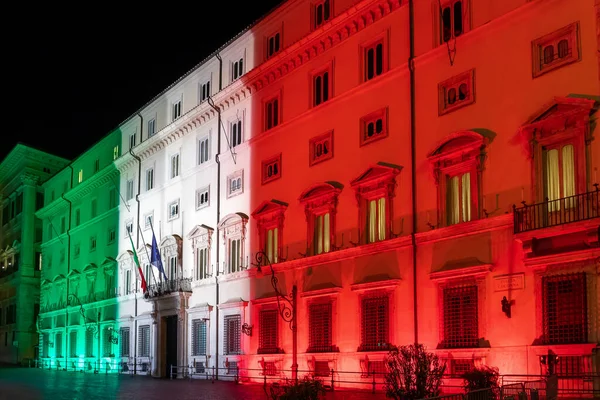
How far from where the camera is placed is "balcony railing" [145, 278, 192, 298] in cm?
4123

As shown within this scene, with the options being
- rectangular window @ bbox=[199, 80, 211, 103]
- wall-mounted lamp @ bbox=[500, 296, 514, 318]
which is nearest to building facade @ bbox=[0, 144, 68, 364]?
rectangular window @ bbox=[199, 80, 211, 103]

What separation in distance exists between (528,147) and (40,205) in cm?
5869

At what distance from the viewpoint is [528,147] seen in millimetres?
22797

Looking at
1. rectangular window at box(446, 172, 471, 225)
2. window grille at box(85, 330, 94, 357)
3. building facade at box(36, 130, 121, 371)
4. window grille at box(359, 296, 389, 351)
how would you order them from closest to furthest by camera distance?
rectangular window at box(446, 172, 471, 225) → window grille at box(359, 296, 389, 351) → building facade at box(36, 130, 121, 371) → window grille at box(85, 330, 94, 357)

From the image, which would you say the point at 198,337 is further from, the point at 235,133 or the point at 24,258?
the point at 24,258

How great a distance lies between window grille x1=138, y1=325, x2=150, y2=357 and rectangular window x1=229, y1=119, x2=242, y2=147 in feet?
46.1

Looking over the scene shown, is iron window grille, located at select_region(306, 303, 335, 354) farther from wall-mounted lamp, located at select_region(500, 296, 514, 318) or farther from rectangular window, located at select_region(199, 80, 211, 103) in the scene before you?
rectangular window, located at select_region(199, 80, 211, 103)

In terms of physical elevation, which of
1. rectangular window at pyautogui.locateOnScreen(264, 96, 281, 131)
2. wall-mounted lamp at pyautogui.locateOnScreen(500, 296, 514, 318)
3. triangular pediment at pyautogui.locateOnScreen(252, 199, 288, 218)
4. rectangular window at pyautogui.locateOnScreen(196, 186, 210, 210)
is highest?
rectangular window at pyautogui.locateOnScreen(264, 96, 281, 131)

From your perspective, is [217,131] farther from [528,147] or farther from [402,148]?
[528,147]

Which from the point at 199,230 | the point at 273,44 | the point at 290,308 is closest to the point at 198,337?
the point at 199,230

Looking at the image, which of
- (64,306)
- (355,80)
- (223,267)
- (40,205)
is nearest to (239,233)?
(223,267)

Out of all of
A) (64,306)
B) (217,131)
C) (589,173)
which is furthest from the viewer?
(64,306)

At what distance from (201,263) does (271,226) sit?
7116 millimetres

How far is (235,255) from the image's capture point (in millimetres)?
37719
